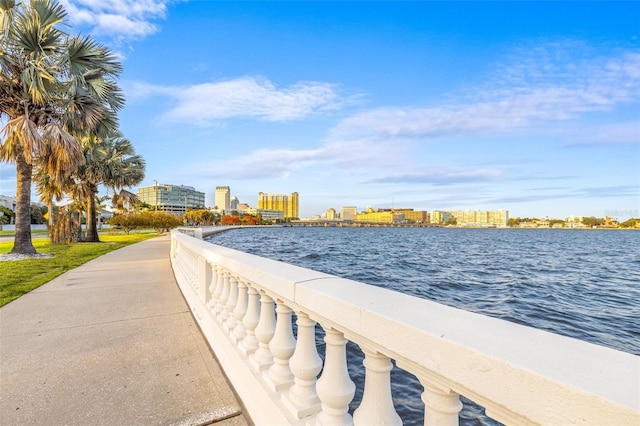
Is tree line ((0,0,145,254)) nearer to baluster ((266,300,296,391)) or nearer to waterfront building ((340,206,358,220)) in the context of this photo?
baluster ((266,300,296,391))

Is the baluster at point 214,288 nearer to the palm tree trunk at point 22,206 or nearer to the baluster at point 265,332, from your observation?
the baluster at point 265,332

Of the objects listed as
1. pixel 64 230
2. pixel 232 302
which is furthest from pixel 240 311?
pixel 64 230

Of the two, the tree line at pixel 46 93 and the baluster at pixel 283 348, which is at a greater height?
the tree line at pixel 46 93

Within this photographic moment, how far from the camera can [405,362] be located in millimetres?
1201

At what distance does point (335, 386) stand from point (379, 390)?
0.30 m

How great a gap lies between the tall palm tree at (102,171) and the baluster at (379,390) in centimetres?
2270

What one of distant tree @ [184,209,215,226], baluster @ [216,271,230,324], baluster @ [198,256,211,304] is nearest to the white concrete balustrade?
baluster @ [216,271,230,324]

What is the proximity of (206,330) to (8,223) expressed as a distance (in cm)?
7387

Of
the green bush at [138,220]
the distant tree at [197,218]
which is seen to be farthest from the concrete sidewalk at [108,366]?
the distant tree at [197,218]

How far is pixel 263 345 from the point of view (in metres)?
2.43

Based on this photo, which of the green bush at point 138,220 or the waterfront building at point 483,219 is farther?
the waterfront building at point 483,219

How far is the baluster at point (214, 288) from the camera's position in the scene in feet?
12.0

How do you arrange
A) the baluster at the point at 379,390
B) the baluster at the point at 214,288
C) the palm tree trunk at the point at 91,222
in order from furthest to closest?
the palm tree trunk at the point at 91,222, the baluster at the point at 214,288, the baluster at the point at 379,390

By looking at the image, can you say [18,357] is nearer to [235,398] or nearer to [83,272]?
[235,398]
